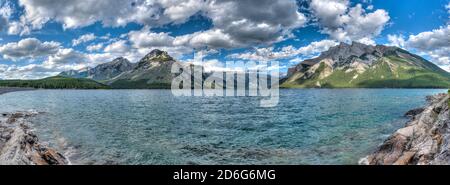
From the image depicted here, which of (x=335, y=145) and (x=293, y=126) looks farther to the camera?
(x=293, y=126)

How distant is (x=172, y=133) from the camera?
44.2 meters

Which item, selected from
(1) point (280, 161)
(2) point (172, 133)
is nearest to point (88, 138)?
(2) point (172, 133)
